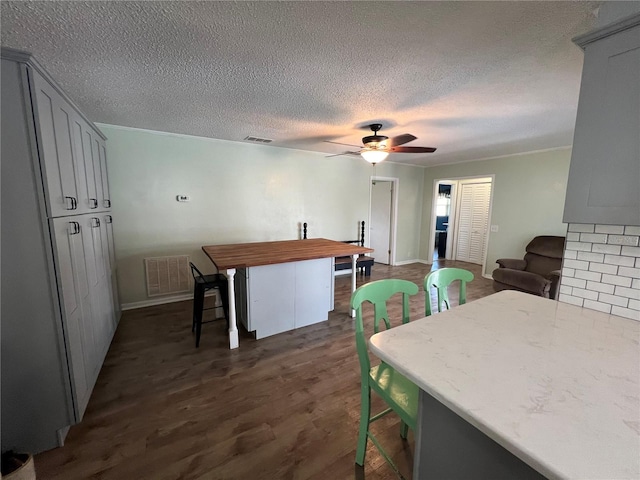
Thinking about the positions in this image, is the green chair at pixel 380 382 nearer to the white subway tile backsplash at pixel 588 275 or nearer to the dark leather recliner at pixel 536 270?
the white subway tile backsplash at pixel 588 275

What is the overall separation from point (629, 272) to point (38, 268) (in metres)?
2.97

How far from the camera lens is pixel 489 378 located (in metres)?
0.82

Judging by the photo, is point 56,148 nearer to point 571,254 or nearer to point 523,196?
point 571,254

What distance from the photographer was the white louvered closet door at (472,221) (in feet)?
19.9

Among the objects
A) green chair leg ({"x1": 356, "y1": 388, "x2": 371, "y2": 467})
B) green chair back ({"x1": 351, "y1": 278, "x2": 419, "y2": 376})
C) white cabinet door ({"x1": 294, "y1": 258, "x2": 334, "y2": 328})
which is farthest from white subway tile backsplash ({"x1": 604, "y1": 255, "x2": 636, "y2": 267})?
white cabinet door ({"x1": 294, "y1": 258, "x2": 334, "y2": 328})

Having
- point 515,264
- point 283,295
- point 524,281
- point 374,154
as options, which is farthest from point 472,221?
point 283,295

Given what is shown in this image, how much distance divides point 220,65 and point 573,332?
2481 millimetres

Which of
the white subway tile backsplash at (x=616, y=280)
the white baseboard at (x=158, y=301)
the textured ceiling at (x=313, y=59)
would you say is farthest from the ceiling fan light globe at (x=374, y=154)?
the white baseboard at (x=158, y=301)

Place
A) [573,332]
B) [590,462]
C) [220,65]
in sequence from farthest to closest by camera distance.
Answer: [220,65], [573,332], [590,462]

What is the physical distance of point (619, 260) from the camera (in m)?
1.26

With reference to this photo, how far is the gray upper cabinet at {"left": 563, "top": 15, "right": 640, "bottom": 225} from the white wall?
3.78 metres

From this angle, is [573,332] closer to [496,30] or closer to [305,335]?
[496,30]

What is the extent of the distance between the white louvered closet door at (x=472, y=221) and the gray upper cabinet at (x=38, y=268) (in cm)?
681

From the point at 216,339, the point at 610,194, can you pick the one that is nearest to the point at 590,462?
the point at 610,194
